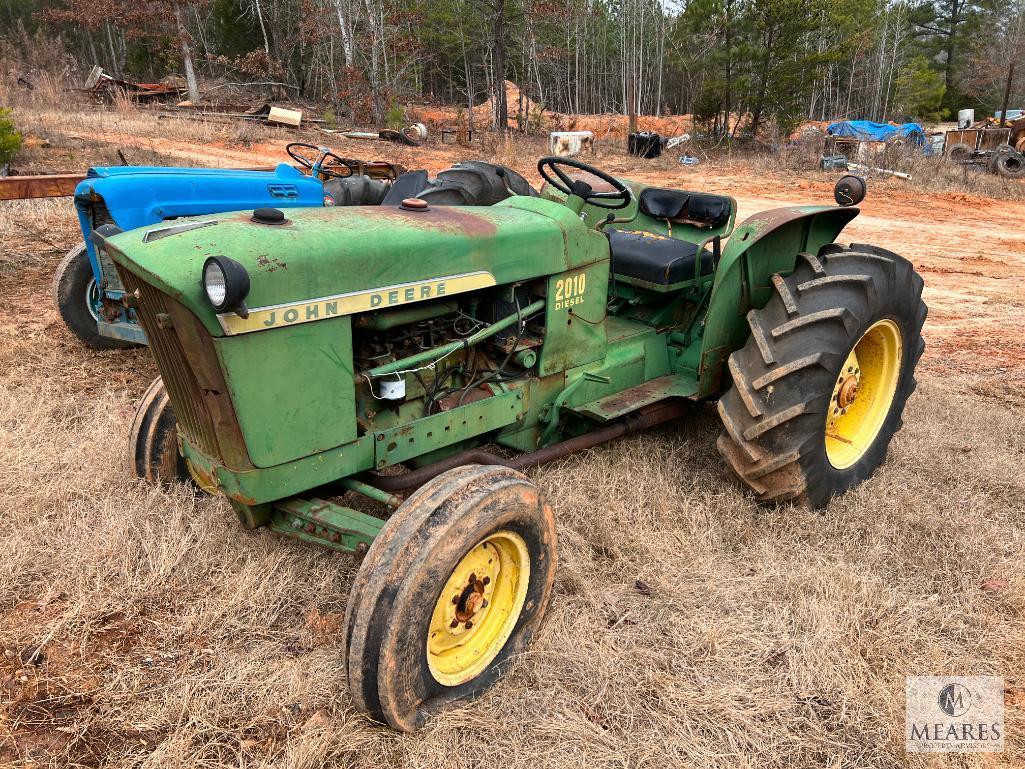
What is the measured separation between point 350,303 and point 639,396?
1592 millimetres

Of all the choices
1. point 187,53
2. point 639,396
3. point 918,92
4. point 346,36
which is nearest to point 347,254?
point 639,396

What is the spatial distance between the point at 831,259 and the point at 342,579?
248cm

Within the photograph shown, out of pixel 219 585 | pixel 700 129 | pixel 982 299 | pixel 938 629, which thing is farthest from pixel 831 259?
pixel 700 129

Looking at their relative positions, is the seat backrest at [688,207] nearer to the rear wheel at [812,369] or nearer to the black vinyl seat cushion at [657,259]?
the black vinyl seat cushion at [657,259]

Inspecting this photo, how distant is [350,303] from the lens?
2344mm

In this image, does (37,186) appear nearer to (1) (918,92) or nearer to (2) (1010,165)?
(2) (1010,165)

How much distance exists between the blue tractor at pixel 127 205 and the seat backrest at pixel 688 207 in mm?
2768

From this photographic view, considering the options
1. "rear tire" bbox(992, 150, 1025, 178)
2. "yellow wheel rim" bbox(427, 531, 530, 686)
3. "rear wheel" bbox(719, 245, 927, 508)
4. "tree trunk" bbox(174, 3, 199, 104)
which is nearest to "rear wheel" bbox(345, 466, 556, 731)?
"yellow wheel rim" bbox(427, 531, 530, 686)

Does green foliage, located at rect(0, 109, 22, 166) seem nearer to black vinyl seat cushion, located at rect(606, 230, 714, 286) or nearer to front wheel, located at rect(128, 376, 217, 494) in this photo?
front wheel, located at rect(128, 376, 217, 494)

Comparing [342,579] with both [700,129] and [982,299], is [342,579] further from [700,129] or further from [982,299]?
[700,129]

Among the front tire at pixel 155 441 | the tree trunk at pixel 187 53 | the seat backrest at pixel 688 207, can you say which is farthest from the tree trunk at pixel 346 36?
the front tire at pixel 155 441

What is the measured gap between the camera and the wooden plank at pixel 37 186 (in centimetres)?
550

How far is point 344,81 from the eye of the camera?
2239 cm

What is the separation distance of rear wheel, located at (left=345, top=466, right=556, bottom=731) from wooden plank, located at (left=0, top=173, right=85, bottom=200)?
15.8 feet
